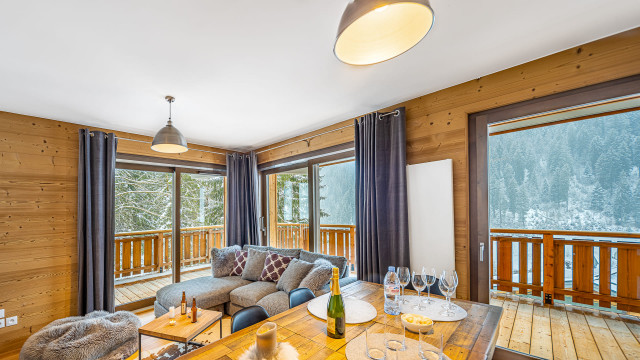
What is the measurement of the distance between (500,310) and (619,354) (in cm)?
186

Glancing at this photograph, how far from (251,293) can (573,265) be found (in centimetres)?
390

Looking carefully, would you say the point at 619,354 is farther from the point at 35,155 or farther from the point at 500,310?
the point at 35,155

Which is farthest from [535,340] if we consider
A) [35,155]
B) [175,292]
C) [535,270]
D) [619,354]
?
[35,155]

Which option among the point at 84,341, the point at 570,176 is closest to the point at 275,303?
the point at 84,341

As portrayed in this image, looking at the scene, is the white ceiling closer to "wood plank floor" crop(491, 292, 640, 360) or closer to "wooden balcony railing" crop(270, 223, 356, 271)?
"wooden balcony railing" crop(270, 223, 356, 271)

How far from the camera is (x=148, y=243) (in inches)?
172

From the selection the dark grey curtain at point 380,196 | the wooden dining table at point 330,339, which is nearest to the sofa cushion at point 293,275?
the dark grey curtain at point 380,196

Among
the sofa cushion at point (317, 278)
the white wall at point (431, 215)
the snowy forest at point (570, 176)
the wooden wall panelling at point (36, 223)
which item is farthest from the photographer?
the wooden wall panelling at point (36, 223)

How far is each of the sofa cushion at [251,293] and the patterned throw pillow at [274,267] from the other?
0.08 m

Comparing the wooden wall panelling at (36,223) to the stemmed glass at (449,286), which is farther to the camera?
the wooden wall panelling at (36,223)

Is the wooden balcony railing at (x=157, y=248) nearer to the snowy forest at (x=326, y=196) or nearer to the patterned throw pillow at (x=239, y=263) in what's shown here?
the patterned throw pillow at (x=239, y=263)

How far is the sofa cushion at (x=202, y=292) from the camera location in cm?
308

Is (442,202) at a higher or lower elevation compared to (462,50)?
lower

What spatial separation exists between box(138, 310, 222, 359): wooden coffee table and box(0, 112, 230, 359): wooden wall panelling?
1741mm
